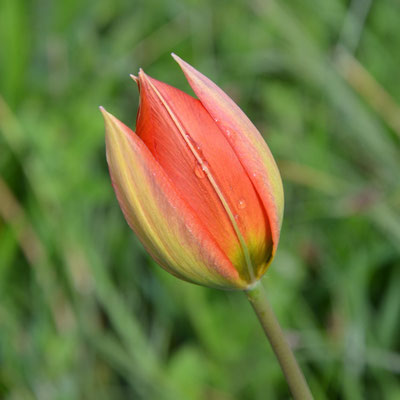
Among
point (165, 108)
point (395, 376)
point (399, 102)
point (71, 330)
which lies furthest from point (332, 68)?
point (165, 108)

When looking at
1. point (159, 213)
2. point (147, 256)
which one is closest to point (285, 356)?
point (159, 213)

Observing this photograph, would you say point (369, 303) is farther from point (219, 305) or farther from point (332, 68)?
point (332, 68)

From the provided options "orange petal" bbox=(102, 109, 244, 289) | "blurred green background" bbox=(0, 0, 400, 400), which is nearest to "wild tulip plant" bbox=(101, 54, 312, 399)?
"orange petal" bbox=(102, 109, 244, 289)

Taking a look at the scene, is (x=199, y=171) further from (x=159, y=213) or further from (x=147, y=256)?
(x=147, y=256)

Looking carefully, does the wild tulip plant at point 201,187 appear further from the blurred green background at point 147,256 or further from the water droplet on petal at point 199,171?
the blurred green background at point 147,256

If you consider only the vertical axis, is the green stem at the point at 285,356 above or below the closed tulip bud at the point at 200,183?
below

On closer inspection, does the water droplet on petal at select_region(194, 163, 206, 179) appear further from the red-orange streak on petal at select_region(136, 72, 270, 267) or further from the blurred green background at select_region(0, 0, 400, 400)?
the blurred green background at select_region(0, 0, 400, 400)

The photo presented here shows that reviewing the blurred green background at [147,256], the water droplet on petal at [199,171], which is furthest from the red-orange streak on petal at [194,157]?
the blurred green background at [147,256]
